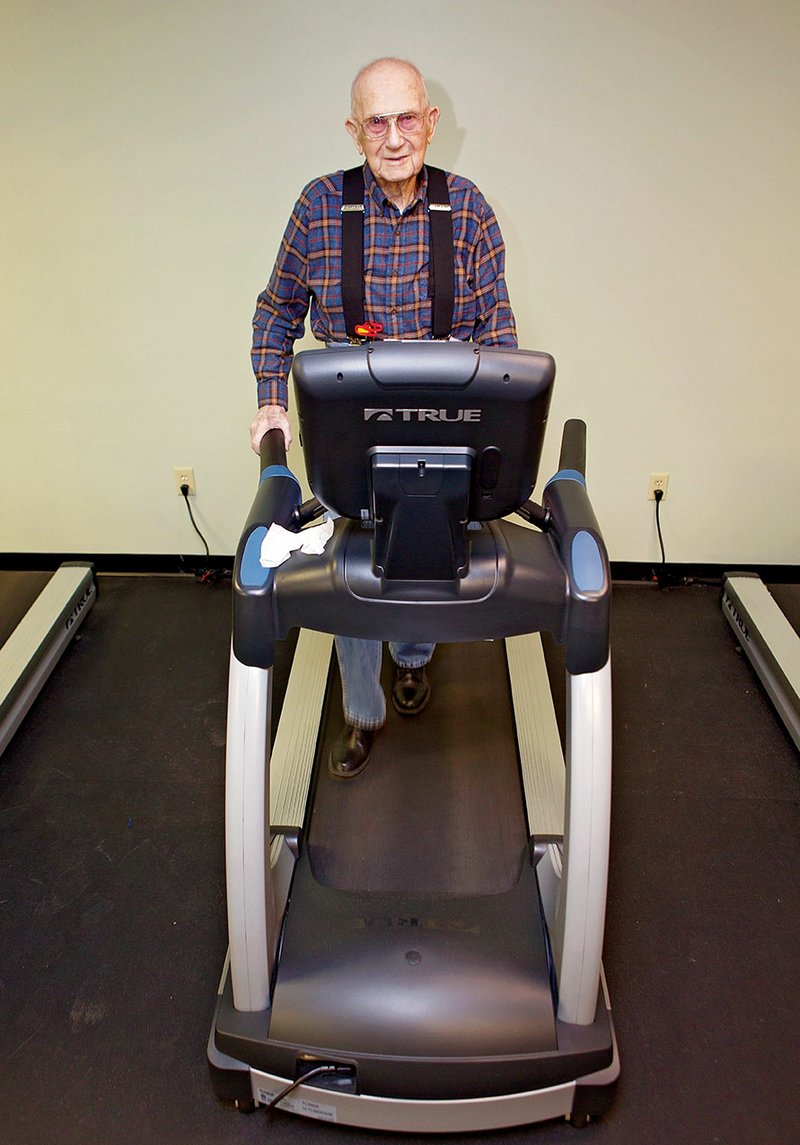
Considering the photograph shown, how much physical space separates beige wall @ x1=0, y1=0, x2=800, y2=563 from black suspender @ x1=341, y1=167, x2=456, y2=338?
584 millimetres

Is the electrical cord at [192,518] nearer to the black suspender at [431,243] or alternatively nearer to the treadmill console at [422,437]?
the black suspender at [431,243]

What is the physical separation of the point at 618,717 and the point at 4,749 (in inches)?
67.4

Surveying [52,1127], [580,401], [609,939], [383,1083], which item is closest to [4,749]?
[52,1127]

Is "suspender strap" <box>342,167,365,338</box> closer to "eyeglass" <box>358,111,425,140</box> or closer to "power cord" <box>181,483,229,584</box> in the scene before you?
"eyeglass" <box>358,111,425,140</box>

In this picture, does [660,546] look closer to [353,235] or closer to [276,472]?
[353,235]

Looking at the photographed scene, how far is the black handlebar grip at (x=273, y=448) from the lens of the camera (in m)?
1.45

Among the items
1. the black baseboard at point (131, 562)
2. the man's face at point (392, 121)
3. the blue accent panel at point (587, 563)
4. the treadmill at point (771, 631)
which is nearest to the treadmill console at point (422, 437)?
the blue accent panel at point (587, 563)

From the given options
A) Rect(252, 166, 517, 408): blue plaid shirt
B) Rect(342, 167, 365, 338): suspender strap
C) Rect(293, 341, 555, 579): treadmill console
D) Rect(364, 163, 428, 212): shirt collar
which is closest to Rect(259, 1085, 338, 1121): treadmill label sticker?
Rect(293, 341, 555, 579): treadmill console

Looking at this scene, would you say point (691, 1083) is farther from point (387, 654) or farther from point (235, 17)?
point (235, 17)

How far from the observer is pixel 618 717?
7.33 feet

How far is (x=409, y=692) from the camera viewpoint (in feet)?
7.03

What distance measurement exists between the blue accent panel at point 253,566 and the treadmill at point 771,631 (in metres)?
1.62

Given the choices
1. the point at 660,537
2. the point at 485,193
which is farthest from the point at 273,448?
the point at 660,537

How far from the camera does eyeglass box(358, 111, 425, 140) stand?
4.99 feet
